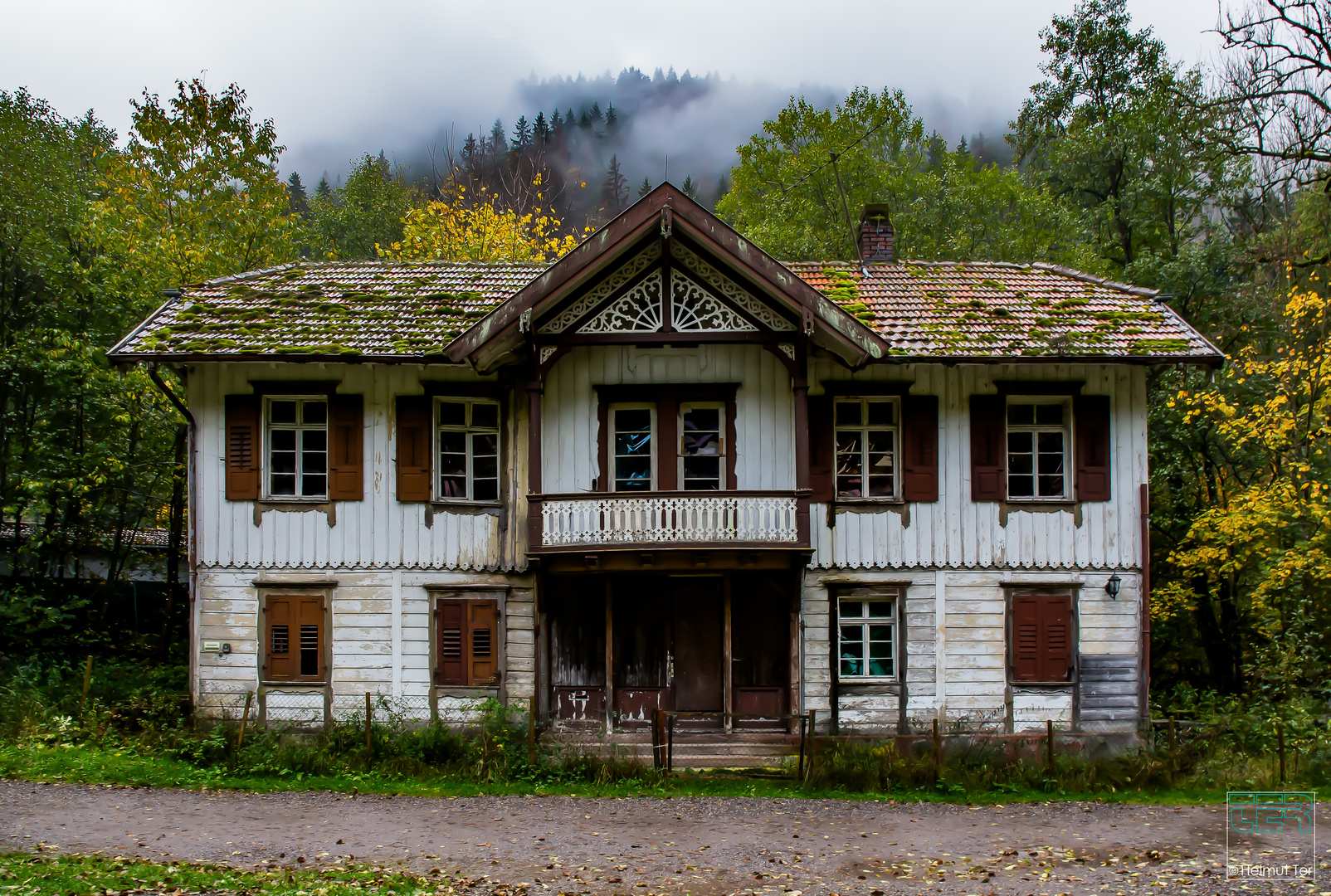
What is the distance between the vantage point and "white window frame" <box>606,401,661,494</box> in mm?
15961

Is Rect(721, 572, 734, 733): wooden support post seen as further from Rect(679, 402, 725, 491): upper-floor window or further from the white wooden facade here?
Rect(679, 402, 725, 491): upper-floor window

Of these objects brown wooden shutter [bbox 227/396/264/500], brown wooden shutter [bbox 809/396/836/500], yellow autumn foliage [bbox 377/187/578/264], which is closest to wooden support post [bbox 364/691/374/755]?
brown wooden shutter [bbox 227/396/264/500]

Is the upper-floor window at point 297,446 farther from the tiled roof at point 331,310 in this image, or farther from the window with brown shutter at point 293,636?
the window with brown shutter at point 293,636

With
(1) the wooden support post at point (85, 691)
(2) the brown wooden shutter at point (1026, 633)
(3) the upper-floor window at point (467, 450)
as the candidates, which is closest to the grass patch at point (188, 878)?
(1) the wooden support post at point (85, 691)

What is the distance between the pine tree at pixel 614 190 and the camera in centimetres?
6588

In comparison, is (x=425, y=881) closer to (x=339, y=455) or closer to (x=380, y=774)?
(x=380, y=774)

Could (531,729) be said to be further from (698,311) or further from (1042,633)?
(1042,633)

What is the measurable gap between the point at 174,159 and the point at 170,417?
6976 millimetres

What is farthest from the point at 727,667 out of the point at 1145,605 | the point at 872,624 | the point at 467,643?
the point at 1145,605

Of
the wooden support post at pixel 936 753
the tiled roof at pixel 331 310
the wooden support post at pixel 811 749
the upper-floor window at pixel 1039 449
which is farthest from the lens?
the upper-floor window at pixel 1039 449

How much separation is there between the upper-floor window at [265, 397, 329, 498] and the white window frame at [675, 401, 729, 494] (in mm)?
5937

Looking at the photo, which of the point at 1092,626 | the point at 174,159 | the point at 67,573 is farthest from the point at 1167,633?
the point at 67,573

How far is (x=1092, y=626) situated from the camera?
15852 millimetres

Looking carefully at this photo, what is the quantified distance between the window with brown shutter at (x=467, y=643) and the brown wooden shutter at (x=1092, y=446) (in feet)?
33.1
